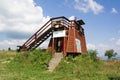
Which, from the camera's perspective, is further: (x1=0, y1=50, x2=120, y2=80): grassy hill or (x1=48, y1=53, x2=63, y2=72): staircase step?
(x1=48, y1=53, x2=63, y2=72): staircase step

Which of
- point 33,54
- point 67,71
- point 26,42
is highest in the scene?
point 26,42

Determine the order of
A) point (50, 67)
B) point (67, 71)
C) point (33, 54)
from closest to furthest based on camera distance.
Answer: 1. point (67, 71)
2. point (50, 67)
3. point (33, 54)

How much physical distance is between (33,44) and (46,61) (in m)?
7.08

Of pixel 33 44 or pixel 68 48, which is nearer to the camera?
pixel 68 48

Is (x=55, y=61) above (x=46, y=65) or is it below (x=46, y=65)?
above

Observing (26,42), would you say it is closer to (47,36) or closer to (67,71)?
(47,36)

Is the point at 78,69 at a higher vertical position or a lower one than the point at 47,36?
lower

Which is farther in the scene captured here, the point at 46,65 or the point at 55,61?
the point at 55,61

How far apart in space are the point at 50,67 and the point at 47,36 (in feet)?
24.3

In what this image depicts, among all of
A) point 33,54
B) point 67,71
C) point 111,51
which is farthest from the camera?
point 111,51

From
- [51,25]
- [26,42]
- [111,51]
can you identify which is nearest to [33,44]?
[26,42]

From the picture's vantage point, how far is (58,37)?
1268 inches

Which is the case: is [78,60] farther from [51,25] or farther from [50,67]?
[51,25]

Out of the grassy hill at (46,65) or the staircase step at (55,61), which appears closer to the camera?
the grassy hill at (46,65)
